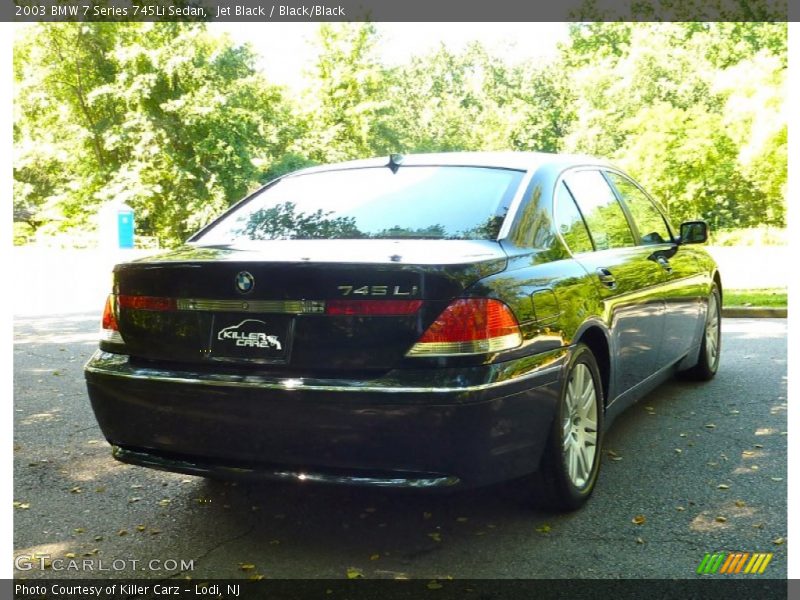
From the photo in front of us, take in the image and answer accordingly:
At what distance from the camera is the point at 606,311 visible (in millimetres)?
4180

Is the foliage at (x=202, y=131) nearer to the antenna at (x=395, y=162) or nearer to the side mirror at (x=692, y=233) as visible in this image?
the side mirror at (x=692, y=233)

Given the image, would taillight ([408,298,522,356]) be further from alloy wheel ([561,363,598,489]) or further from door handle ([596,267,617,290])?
door handle ([596,267,617,290])

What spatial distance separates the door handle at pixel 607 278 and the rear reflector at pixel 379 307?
143cm

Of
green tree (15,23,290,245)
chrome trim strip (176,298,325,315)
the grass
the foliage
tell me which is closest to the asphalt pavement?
chrome trim strip (176,298,325,315)

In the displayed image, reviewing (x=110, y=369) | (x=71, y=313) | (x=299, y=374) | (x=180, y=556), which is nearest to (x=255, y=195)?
(x=110, y=369)

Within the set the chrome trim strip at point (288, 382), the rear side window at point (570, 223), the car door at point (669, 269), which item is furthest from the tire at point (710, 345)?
the chrome trim strip at point (288, 382)

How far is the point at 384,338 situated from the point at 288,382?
40 centimetres

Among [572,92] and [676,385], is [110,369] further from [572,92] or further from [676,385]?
[572,92]

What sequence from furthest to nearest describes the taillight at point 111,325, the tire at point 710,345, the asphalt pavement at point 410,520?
1. the tire at point 710,345
2. the taillight at point 111,325
3. the asphalt pavement at point 410,520

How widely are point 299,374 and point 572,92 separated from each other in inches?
2460

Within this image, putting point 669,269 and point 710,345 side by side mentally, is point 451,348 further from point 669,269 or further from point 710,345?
point 710,345

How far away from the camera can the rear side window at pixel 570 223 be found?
412 cm

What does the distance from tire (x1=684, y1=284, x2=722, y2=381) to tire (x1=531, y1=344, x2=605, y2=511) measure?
2.71 meters

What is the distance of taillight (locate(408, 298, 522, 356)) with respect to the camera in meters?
3.12
